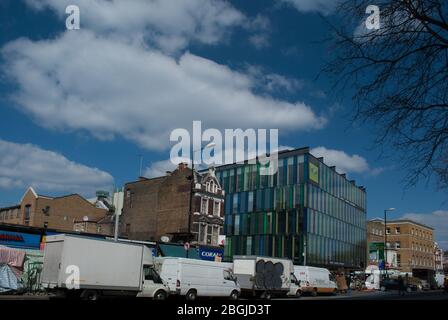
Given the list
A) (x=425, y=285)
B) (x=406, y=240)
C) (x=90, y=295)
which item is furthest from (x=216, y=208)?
(x=406, y=240)

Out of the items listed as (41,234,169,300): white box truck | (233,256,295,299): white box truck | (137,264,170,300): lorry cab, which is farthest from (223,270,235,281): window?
(41,234,169,300): white box truck

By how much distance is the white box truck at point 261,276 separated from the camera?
3475 cm

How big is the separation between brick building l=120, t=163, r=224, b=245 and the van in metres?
15.7

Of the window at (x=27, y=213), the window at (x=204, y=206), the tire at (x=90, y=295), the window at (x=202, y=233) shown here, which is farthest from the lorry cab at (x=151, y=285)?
the window at (x=27, y=213)

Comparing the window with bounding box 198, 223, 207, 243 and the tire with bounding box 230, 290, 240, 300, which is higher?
the window with bounding box 198, 223, 207, 243

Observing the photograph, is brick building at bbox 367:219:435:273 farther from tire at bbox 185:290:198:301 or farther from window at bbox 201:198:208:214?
tire at bbox 185:290:198:301

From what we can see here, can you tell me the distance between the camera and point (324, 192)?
75.4m

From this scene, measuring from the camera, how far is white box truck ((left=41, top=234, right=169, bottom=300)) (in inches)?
880

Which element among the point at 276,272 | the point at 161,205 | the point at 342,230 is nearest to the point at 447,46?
the point at 276,272

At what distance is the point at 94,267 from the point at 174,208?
118ft

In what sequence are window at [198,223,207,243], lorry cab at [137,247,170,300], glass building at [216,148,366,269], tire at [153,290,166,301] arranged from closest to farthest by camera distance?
1. lorry cab at [137,247,170,300]
2. tire at [153,290,166,301]
3. window at [198,223,207,243]
4. glass building at [216,148,366,269]

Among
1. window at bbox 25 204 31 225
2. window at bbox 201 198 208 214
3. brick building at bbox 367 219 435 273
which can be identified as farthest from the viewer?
brick building at bbox 367 219 435 273

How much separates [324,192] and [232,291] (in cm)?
4664
